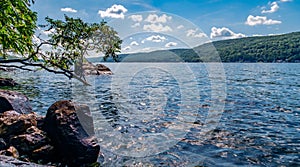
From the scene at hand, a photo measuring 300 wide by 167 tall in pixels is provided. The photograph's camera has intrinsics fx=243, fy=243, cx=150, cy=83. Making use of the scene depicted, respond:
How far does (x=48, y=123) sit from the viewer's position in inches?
458

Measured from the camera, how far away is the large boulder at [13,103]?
50.3ft

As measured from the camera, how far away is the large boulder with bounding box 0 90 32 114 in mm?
15321

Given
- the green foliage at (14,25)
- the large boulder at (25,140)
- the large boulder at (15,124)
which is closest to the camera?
the green foliage at (14,25)

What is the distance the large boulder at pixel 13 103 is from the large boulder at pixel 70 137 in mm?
5527

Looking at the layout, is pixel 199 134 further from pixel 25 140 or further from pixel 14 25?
pixel 14 25

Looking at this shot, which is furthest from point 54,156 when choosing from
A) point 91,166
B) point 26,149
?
point 91,166

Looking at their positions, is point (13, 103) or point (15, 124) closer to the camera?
point (15, 124)

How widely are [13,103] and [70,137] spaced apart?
7603mm

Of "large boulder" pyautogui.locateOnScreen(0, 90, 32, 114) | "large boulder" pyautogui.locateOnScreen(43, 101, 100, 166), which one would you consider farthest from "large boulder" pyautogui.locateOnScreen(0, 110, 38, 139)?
"large boulder" pyautogui.locateOnScreen(0, 90, 32, 114)

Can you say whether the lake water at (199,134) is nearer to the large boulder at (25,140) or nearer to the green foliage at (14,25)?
the large boulder at (25,140)

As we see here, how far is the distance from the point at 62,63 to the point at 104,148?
19.1 feet

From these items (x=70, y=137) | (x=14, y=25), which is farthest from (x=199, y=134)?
(x=14, y=25)

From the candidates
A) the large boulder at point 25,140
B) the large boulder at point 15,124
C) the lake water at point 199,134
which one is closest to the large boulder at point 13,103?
the lake water at point 199,134

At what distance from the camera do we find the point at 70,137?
1058 centimetres
